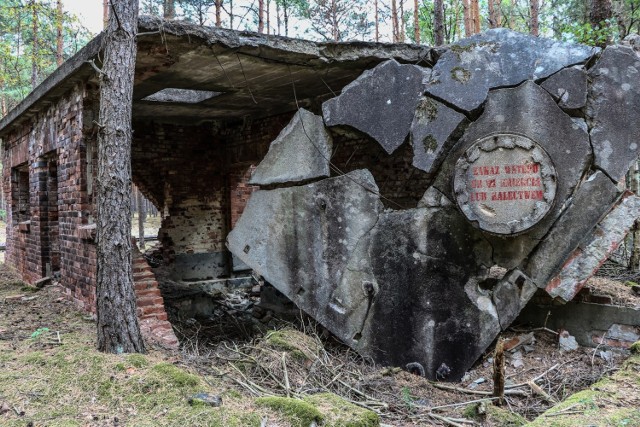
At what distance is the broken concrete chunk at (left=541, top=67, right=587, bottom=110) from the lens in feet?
15.2

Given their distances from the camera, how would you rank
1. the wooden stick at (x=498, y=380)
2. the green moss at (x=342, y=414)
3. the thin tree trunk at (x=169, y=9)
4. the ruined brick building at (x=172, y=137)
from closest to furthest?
the green moss at (x=342, y=414) < the wooden stick at (x=498, y=380) < the ruined brick building at (x=172, y=137) < the thin tree trunk at (x=169, y=9)

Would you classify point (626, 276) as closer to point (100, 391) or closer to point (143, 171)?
point (100, 391)

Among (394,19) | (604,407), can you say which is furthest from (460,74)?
(394,19)

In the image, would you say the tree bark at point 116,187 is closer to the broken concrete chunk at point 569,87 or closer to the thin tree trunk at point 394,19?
the broken concrete chunk at point 569,87

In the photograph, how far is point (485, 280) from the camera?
5.12 m

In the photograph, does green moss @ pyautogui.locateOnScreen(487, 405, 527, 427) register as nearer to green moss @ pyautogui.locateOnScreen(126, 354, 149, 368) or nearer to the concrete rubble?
the concrete rubble

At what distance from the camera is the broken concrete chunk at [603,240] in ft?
14.9

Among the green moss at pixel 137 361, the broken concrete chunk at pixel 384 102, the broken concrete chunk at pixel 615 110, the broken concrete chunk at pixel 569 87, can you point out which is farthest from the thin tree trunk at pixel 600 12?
the green moss at pixel 137 361

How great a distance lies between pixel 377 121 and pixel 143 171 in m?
5.88


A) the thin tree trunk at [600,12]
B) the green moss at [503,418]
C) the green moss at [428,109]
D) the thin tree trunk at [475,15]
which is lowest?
the green moss at [503,418]

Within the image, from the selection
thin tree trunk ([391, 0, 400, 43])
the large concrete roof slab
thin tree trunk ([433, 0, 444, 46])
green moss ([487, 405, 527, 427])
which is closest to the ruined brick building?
the large concrete roof slab

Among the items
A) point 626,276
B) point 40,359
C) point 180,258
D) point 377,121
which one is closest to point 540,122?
point 377,121

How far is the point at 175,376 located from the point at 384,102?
3.25 metres

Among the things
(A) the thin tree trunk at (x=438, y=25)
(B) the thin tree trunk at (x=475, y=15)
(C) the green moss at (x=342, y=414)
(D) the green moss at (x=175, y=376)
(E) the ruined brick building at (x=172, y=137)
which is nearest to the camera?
(C) the green moss at (x=342, y=414)
